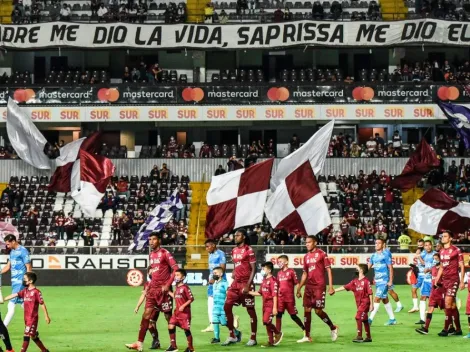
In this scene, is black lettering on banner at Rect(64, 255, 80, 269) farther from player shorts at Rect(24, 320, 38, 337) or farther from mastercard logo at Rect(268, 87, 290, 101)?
player shorts at Rect(24, 320, 38, 337)

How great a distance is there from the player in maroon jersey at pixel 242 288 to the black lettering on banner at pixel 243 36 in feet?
106

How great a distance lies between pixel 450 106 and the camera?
1940 inches

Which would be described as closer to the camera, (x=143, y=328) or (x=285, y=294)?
(x=143, y=328)

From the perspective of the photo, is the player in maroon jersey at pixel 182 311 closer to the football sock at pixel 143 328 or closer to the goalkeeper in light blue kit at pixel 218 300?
the football sock at pixel 143 328

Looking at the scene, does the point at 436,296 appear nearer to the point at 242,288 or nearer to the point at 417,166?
the point at 242,288

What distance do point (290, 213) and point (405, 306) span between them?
4.63 metres

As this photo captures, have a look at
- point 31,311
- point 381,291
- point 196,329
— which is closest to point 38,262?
point 196,329

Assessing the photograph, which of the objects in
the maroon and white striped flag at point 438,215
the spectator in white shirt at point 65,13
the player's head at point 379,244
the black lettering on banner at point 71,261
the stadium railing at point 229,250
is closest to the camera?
the player's head at point 379,244

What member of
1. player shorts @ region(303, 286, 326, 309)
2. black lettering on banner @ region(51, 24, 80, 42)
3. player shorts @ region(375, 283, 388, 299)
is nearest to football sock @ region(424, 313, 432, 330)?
player shorts @ region(303, 286, 326, 309)

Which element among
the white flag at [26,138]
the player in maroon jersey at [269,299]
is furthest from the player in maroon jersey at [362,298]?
the white flag at [26,138]

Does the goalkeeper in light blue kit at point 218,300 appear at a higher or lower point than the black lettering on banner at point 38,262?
lower

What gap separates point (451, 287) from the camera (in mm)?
23734

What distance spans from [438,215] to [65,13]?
24749mm

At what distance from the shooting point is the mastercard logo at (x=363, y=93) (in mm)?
54531
